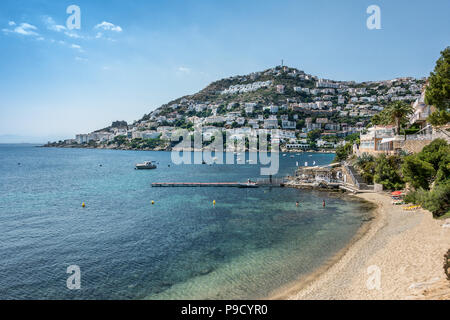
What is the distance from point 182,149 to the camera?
13888 centimetres

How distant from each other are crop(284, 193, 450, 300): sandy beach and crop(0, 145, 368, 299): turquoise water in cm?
123

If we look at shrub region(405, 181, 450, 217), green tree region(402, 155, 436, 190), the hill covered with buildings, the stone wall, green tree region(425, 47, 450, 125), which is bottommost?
shrub region(405, 181, 450, 217)

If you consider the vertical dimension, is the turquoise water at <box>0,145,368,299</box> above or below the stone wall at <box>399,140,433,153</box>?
below

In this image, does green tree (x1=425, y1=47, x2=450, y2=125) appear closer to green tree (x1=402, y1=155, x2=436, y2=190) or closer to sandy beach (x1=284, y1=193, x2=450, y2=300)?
A: green tree (x1=402, y1=155, x2=436, y2=190)

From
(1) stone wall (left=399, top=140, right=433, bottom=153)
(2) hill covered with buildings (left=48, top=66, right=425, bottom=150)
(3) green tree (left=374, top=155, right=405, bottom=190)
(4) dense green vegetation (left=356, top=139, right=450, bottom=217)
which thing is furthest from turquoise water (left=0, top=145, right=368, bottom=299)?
(2) hill covered with buildings (left=48, top=66, right=425, bottom=150)

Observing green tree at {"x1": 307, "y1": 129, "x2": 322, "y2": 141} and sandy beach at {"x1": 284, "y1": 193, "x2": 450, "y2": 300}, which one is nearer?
sandy beach at {"x1": 284, "y1": 193, "x2": 450, "y2": 300}

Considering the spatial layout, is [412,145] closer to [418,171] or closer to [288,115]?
[418,171]

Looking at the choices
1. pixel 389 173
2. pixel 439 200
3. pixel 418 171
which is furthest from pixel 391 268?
pixel 389 173

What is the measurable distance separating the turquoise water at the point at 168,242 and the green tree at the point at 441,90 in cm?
862

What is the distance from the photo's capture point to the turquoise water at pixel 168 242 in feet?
40.8

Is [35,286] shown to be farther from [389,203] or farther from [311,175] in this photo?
[311,175]

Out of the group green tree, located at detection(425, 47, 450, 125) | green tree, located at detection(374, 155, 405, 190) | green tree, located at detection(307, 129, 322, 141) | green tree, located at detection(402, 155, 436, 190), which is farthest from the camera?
green tree, located at detection(307, 129, 322, 141)

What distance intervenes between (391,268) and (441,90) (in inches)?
395

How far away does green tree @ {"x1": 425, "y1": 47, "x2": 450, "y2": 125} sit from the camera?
1447 cm
